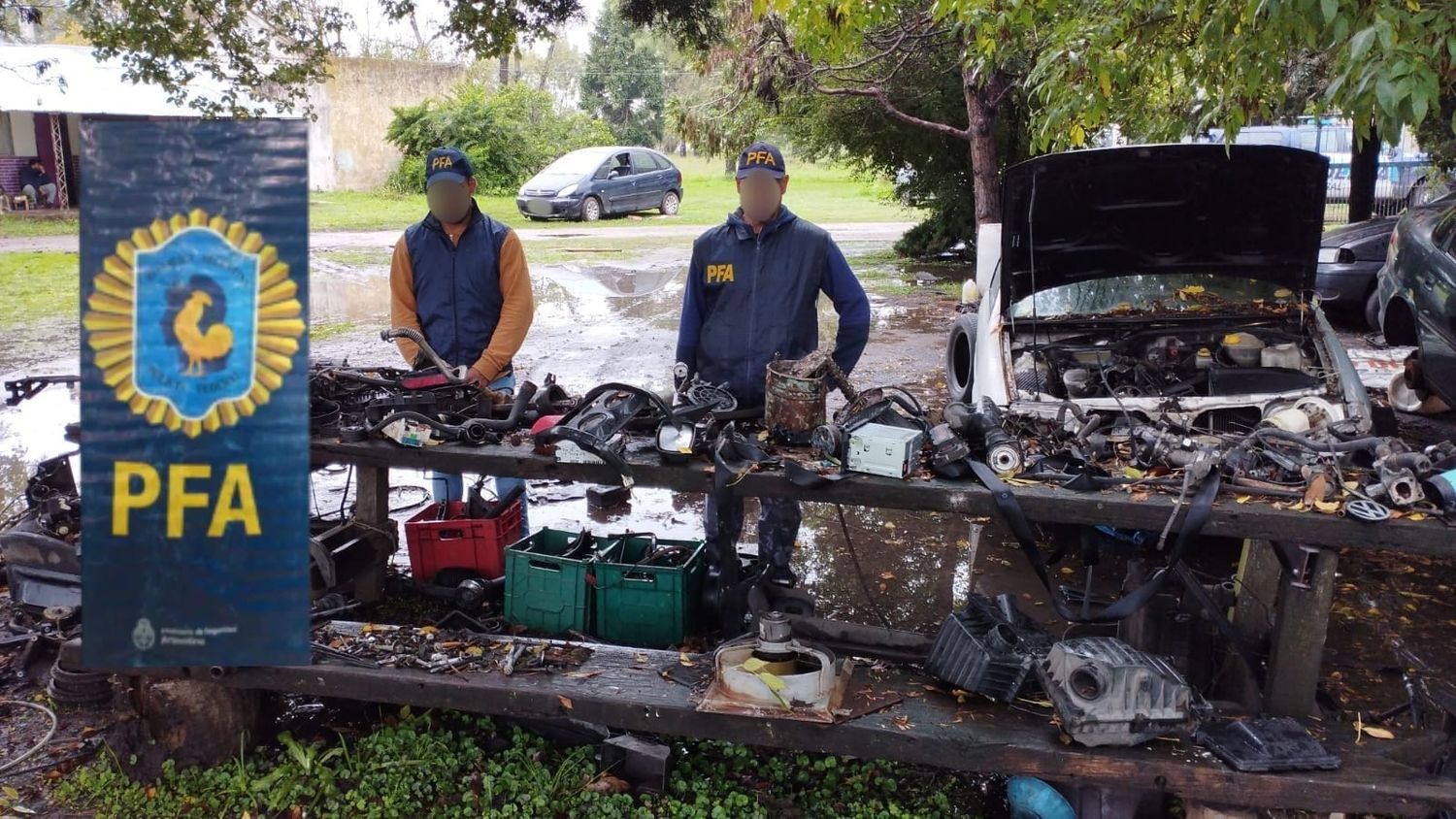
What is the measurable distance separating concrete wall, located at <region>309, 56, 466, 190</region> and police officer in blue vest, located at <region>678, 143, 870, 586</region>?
24.7 meters

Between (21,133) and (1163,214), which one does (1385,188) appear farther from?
(21,133)

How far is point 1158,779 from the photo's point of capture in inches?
124

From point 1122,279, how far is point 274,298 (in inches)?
188

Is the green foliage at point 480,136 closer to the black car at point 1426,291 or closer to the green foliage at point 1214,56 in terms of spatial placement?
the green foliage at point 1214,56

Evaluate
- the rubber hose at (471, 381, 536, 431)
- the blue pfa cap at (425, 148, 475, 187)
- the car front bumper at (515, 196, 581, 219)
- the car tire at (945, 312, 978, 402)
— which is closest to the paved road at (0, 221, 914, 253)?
the car front bumper at (515, 196, 581, 219)

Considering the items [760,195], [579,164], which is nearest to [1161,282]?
[760,195]

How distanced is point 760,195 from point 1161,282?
295cm

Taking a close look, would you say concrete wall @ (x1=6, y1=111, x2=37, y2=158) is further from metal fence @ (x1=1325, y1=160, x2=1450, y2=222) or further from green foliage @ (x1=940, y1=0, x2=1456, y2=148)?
metal fence @ (x1=1325, y1=160, x2=1450, y2=222)

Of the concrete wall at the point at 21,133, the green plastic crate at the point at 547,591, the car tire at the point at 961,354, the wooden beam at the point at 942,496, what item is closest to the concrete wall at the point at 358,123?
the concrete wall at the point at 21,133

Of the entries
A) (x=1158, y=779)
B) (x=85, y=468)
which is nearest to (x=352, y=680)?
(x=85, y=468)

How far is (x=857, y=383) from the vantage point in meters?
9.33

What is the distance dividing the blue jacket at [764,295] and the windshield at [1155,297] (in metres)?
1.68

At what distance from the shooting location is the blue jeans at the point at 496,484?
513 cm

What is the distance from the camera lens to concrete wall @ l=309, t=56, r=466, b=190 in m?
27.1
